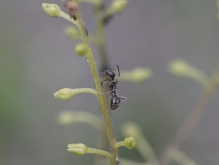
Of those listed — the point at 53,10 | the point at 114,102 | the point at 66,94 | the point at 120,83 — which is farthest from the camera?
the point at 120,83

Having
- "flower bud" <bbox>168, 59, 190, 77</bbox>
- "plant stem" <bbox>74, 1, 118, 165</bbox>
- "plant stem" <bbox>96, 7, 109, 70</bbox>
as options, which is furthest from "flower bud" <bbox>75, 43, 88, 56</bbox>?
"flower bud" <bbox>168, 59, 190, 77</bbox>

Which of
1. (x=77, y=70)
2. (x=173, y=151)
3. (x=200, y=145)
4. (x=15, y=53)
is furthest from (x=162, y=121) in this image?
(x=173, y=151)

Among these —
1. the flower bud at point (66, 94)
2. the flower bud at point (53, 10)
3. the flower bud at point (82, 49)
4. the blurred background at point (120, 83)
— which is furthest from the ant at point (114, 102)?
the blurred background at point (120, 83)

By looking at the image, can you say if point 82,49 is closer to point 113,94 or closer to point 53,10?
point 53,10

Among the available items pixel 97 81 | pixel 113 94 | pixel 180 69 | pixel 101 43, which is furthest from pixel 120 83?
pixel 97 81

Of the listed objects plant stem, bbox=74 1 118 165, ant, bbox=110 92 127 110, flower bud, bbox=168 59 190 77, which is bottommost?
plant stem, bbox=74 1 118 165

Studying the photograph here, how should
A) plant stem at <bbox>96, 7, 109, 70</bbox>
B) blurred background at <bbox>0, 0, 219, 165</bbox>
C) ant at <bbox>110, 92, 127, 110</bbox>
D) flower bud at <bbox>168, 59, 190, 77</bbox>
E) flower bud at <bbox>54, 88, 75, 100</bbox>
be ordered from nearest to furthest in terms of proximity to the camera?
flower bud at <bbox>54, 88, 75, 100</bbox> < ant at <bbox>110, 92, 127, 110</bbox> < plant stem at <bbox>96, 7, 109, 70</bbox> < flower bud at <bbox>168, 59, 190, 77</bbox> < blurred background at <bbox>0, 0, 219, 165</bbox>

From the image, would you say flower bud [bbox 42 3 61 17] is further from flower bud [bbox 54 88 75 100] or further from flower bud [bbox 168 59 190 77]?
flower bud [bbox 168 59 190 77]

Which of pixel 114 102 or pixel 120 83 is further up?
pixel 120 83
